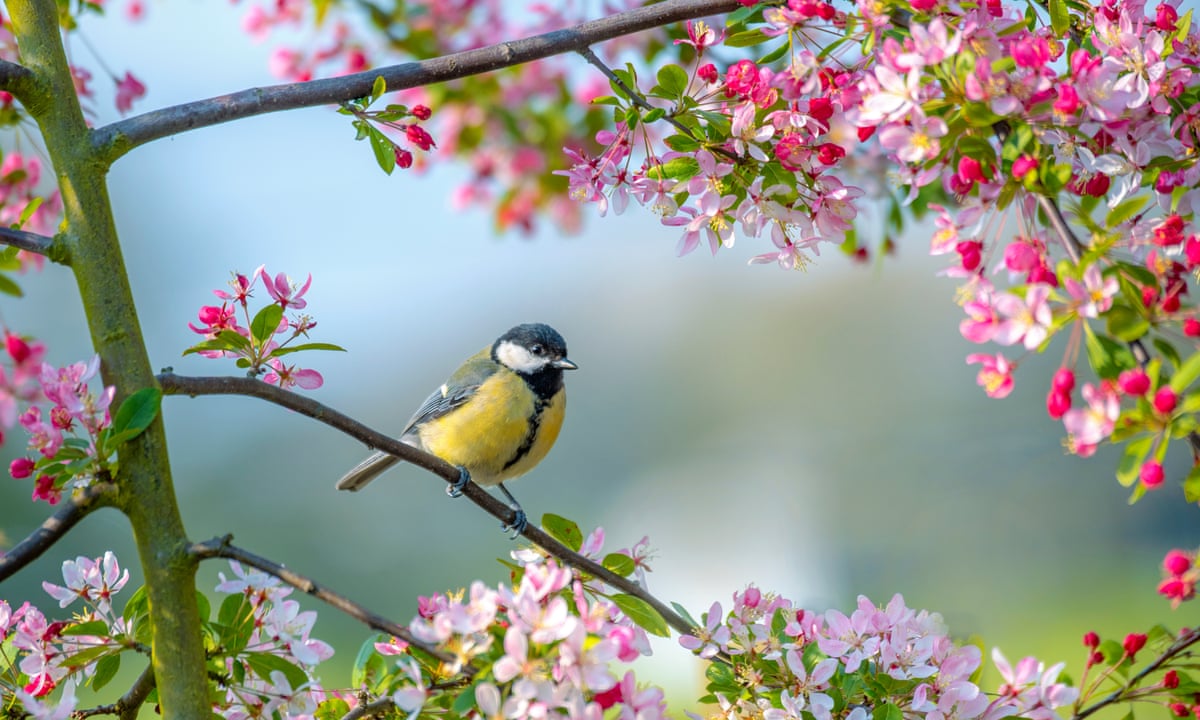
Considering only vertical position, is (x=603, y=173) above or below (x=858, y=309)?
below

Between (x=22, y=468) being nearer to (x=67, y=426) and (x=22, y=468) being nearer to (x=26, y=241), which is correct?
(x=67, y=426)

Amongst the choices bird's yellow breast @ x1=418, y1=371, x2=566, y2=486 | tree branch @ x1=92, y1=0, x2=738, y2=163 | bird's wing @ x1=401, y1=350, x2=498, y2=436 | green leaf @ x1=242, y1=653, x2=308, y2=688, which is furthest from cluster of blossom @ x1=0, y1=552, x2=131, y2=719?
bird's wing @ x1=401, y1=350, x2=498, y2=436

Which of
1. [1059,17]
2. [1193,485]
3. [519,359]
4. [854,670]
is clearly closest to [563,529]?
[854,670]

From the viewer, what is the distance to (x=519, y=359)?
114 inches

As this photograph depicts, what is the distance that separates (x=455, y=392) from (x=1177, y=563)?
2.03 metres

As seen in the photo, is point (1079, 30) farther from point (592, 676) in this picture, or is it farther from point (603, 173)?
point (592, 676)

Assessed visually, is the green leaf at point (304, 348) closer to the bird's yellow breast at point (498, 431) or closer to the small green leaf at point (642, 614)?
the small green leaf at point (642, 614)

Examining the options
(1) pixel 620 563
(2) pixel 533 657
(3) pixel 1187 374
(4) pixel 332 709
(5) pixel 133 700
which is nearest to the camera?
(3) pixel 1187 374

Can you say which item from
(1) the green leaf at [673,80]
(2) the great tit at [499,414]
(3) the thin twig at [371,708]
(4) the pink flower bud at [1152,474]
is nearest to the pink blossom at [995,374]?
(4) the pink flower bud at [1152,474]

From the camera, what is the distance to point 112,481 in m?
1.20

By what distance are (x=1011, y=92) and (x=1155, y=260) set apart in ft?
0.83

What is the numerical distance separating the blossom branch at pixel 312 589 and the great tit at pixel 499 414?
4.60ft

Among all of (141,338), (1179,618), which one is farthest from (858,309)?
(141,338)

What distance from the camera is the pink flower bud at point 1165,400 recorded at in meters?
0.99
